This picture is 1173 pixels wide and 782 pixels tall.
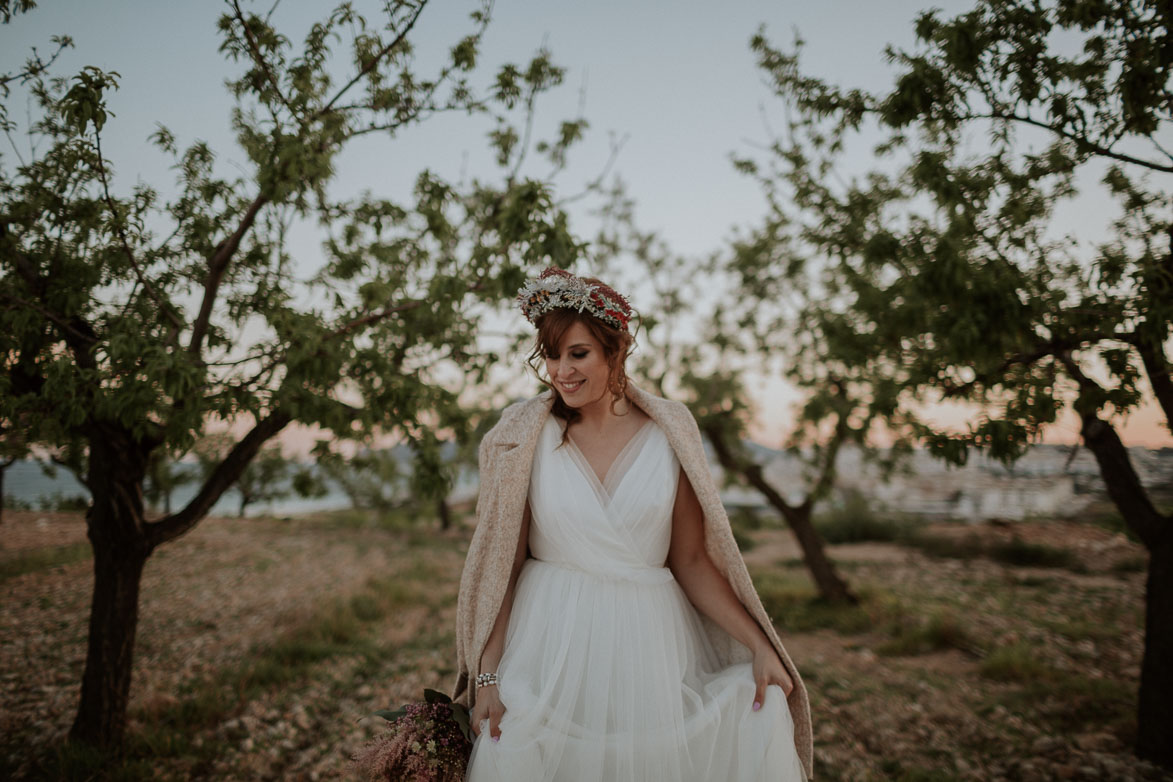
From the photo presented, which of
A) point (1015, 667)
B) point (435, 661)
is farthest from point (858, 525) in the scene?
point (435, 661)

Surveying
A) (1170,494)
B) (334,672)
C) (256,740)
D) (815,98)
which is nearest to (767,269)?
(815,98)

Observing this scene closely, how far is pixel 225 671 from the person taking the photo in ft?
20.1

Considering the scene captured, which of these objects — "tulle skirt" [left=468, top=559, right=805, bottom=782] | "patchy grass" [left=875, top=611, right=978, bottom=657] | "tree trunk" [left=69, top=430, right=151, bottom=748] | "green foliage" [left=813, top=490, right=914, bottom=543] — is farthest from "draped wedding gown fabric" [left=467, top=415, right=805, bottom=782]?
"green foliage" [left=813, top=490, right=914, bottom=543]

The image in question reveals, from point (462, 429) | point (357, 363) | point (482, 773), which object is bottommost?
point (482, 773)

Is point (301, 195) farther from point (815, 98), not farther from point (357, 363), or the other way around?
point (815, 98)

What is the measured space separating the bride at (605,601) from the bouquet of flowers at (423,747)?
0.10 metres

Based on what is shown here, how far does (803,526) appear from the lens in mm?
10469

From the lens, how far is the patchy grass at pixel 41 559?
8820 millimetres

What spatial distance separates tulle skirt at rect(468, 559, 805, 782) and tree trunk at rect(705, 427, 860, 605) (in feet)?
24.6

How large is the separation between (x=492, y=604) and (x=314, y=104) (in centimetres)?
358

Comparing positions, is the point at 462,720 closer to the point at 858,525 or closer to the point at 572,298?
the point at 572,298

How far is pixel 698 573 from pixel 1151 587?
434 cm

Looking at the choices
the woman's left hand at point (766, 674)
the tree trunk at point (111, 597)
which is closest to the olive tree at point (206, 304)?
the tree trunk at point (111, 597)

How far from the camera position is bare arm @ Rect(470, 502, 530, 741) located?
96.3 inches
